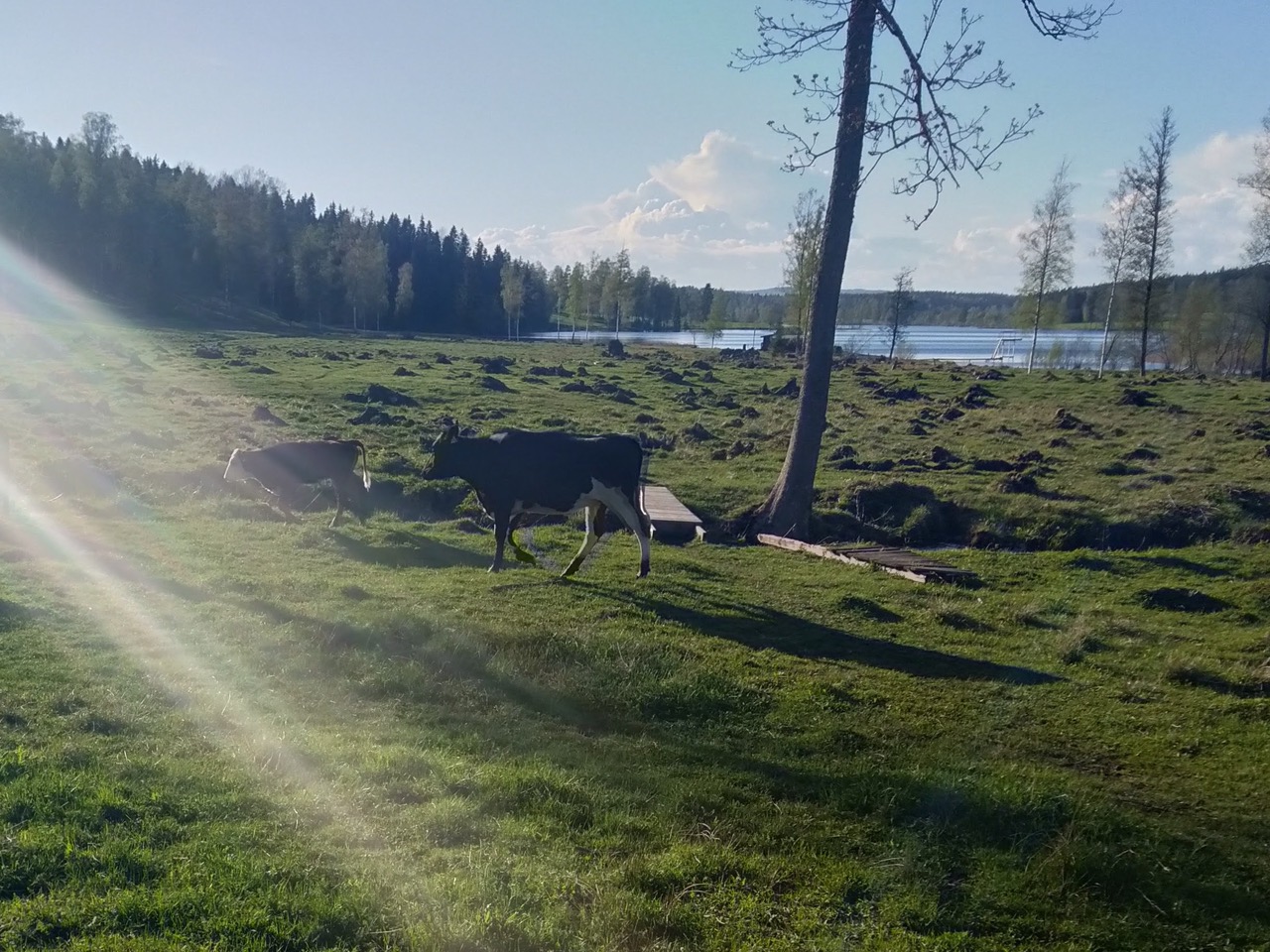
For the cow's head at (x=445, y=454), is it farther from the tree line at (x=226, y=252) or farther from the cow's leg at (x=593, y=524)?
the tree line at (x=226, y=252)

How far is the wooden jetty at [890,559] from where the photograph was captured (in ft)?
43.8

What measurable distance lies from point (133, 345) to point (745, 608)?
5049 centimetres

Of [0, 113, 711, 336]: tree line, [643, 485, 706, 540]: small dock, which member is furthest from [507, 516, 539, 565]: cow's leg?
[0, 113, 711, 336]: tree line

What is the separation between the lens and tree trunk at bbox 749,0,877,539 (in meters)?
15.0

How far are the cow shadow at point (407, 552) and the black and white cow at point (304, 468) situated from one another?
75.9 inches

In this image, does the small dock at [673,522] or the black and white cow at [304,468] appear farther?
the small dock at [673,522]

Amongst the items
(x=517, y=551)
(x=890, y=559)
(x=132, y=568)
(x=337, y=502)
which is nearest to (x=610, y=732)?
(x=517, y=551)

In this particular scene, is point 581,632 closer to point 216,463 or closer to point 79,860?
point 79,860

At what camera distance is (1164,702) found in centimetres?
838

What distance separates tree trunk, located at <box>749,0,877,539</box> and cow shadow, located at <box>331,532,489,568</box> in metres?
5.75

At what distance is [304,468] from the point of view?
1650 cm

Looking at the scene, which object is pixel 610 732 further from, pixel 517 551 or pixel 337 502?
pixel 337 502

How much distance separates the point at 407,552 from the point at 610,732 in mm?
7314

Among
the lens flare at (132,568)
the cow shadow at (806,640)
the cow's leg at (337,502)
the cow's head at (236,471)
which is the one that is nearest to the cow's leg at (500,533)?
the cow shadow at (806,640)
